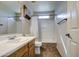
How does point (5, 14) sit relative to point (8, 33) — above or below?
above

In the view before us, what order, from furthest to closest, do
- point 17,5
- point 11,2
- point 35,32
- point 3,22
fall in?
point 35,32, point 17,5, point 11,2, point 3,22

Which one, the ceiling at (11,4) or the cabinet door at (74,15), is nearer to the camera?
the cabinet door at (74,15)

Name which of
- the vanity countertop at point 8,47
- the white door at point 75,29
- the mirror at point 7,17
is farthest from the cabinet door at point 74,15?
the mirror at point 7,17

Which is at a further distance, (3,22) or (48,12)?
(48,12)

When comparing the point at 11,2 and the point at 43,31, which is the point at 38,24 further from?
the point at 11,2

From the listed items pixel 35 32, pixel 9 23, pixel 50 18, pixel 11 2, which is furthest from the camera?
pixel 50 18

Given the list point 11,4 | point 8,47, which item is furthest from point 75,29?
point 11,4

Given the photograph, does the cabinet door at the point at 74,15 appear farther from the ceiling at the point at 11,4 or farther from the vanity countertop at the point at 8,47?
the ceiling at the point at 11,4

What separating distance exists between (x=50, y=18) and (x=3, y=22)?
5268 mm

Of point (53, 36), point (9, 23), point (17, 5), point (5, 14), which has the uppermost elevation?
point (17, 5)

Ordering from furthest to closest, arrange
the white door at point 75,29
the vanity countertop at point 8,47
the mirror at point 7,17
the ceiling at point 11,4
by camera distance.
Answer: the ceiling at point 11,4 < the mirror at point 7,17 < the white door at point 75,29 < the vanity countertop at point 8,47

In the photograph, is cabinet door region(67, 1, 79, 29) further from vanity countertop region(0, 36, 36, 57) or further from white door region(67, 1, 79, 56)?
vanity countertop region(0, 36, 36, 57)

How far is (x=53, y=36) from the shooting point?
24.5ft

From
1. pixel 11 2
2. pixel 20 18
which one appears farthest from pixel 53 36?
pixel 11 2
